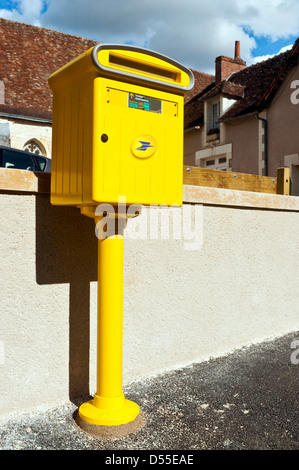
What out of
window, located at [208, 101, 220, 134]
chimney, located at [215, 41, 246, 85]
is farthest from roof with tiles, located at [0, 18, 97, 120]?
window, located at [208, 101, 220, 134]

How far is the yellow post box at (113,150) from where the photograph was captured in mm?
2572

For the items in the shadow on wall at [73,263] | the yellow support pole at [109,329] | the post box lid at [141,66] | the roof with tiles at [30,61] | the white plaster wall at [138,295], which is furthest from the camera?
the roof with tiles at [30,61]

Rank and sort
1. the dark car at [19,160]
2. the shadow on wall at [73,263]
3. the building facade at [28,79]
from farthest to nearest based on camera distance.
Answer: the building facade at [28,79] → the dark car at [19,160] → the shadow on wall at [73,263]

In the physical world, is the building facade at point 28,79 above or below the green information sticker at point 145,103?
above

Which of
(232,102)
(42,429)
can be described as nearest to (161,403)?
(42,429)

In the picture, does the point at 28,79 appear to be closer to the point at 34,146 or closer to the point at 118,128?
the point at 34,146

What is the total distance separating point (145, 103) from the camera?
2.75 metres

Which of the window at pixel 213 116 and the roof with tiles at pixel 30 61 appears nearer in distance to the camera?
the roof with tiles at pixel 30 61

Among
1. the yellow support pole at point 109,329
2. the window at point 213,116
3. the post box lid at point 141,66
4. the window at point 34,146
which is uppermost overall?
the window at point 213,116

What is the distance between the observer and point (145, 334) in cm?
366

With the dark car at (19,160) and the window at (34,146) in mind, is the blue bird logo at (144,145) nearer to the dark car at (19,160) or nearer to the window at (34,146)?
the dark car at (19,160)

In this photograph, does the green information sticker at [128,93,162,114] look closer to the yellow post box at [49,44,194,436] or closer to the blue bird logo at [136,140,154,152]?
the yellow post box at [49,44,194,436]

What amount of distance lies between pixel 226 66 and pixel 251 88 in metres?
3.56

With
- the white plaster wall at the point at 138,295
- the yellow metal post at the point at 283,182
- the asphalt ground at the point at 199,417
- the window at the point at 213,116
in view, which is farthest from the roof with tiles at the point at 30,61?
the asphalt ground at the point at 199,417
